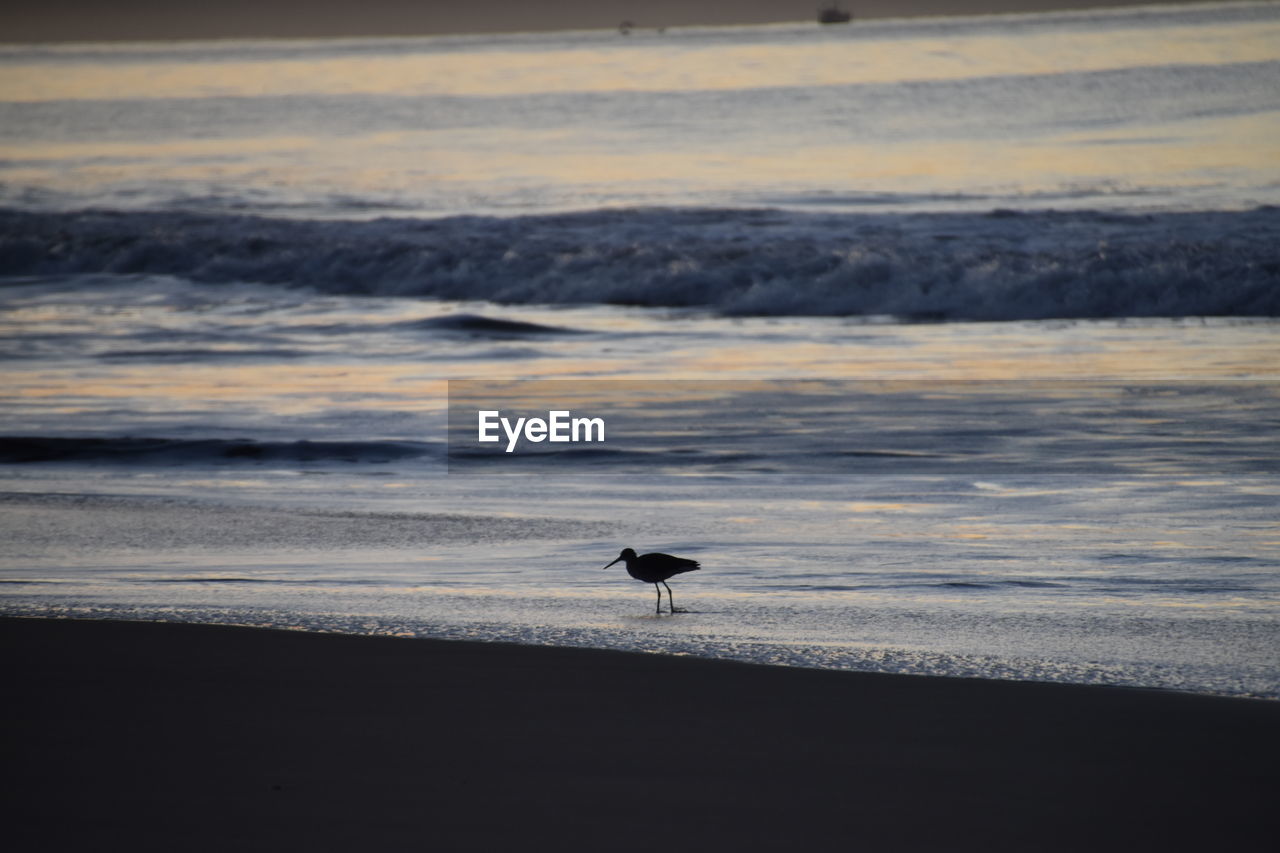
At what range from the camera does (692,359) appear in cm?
1614

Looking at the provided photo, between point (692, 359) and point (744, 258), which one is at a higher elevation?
point (744, 258)

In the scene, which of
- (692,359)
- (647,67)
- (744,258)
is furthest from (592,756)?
(647,67)

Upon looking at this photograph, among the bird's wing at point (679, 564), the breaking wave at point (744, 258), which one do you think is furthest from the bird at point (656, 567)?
the breaking wave at point (744, 258)

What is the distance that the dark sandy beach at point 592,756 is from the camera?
356cm

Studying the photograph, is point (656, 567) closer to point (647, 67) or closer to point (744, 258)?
point (744, 258)

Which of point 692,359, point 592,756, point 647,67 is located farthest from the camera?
point 647,67

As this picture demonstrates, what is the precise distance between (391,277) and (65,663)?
20104 mm

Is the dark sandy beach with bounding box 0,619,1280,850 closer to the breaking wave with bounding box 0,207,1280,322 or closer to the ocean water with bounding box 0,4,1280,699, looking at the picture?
the ocean water with bounding box 0,4,1280,699

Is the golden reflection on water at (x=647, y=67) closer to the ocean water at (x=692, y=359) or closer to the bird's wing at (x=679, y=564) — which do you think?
the ocean water at (x=692, y=359)

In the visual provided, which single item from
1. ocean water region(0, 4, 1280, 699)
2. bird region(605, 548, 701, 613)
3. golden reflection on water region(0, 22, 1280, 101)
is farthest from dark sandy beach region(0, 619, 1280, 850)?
golden reflection on water region(0, 22, 1280, 101)

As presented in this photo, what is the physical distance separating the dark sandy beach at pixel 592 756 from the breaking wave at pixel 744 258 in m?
14.8

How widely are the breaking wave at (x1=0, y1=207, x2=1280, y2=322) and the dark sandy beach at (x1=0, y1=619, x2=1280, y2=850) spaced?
14.8 meters

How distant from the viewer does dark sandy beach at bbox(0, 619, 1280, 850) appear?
3.56m

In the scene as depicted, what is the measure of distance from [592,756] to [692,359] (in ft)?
39.9
